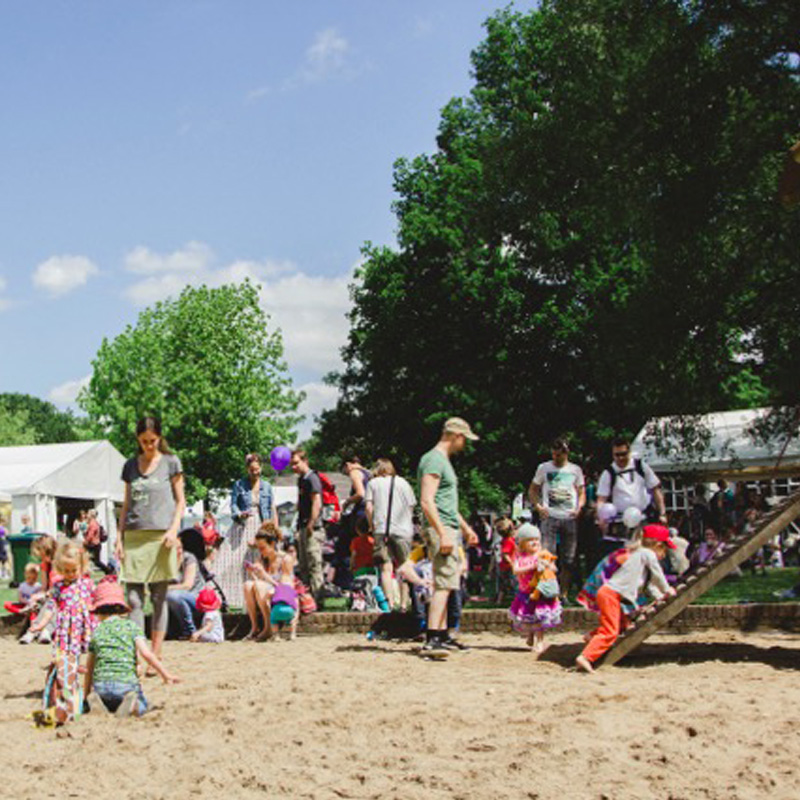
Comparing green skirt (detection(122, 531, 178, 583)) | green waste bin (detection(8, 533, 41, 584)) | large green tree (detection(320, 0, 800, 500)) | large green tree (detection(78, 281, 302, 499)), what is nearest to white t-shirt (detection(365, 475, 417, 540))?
green skirt (detection(122, 531, 178, 583))

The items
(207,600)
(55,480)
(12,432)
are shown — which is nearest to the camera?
(207,600)

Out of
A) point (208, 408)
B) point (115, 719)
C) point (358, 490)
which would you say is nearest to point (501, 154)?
point (358, 490)

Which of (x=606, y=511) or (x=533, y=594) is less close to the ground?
(x=606, y=511)

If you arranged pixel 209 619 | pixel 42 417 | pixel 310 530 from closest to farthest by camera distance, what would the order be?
pixel 209 619 → pixel 310 530 → pixel 42 417

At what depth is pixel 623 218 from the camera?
901 inches

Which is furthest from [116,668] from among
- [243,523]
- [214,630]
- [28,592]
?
[28,592]

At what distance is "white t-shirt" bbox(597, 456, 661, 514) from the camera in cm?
1077

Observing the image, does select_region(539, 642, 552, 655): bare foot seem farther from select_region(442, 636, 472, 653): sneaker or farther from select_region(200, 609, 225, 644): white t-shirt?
select_region(200, 609, 225, 644): white t-shirt

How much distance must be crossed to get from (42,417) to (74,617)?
111 m

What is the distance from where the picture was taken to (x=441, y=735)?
19.4ft

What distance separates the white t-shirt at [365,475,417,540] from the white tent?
21856 mm

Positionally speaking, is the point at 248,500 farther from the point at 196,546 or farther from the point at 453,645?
the point at 453,645

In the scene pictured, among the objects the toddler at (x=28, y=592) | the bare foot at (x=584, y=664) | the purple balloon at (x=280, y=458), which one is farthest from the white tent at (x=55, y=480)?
the bare foot at (x=584, y=664)

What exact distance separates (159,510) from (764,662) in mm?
4671
